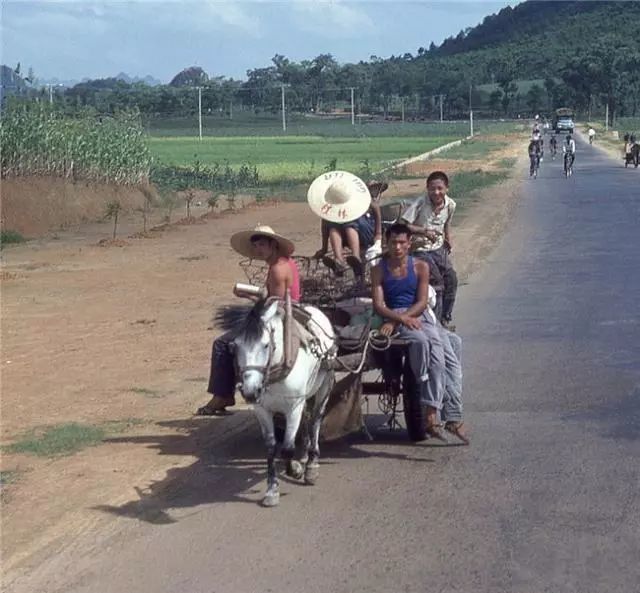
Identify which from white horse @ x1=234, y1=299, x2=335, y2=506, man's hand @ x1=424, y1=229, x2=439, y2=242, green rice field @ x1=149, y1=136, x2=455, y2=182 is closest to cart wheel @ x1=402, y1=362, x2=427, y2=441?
white horse @ x1=234, y1=299, x2=335, y2=506

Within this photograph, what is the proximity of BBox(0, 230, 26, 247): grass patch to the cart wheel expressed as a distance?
59.0 feet

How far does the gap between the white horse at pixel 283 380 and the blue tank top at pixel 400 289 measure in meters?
0.82

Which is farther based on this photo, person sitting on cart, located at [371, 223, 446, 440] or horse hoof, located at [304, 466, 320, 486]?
person sitting on cart, located at [371, 223, 446, 440]

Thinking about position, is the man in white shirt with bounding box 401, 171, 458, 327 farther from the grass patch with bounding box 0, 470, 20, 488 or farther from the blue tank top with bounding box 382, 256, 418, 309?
the grass patch with bounding box 0, 470, 20, 488

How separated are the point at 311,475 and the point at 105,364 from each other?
4833 millimetres

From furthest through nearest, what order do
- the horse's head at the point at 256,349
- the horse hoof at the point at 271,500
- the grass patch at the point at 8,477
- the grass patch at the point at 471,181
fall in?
the grass patch at the point at 471,181, the grass patch at the point at 8,477, the horse hoof at the point at 271,500, the horse's head at the point at 256,349

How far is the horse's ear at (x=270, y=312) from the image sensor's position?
22.3 feet

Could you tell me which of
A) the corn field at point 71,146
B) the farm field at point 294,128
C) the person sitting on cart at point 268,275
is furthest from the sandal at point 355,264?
the farm field at point 294,128

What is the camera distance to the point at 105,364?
11977 millimetres

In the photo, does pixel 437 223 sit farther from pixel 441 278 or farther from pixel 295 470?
pixel 295 470

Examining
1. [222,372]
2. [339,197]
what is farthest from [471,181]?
[222,372]

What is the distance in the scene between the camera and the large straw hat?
31.1 ft

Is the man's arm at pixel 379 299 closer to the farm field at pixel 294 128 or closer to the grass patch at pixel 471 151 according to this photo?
the grass patch at pixel 471 151

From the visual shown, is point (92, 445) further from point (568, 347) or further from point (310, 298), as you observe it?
point (568, 347)
